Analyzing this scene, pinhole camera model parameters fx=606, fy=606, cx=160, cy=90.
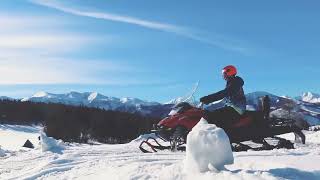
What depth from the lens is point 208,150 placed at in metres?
7.21

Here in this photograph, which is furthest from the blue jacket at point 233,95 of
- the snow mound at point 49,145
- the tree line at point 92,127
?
the tree line at point 92,127

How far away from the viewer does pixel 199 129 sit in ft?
24.3

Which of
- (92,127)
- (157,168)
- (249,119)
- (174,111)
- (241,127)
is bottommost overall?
(157,168)

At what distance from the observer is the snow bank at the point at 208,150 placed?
7199 millimetres

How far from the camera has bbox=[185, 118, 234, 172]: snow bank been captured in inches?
283

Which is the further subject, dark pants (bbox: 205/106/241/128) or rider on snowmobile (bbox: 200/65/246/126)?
dark pants (bbox: 205/106/241/128)

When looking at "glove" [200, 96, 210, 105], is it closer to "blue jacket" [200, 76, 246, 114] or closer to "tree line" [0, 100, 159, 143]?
"blue jacket" [200, 76, 246, 114]

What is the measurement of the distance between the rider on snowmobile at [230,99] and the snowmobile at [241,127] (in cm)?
15

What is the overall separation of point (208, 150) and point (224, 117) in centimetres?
595

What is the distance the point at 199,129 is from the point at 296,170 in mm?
1245

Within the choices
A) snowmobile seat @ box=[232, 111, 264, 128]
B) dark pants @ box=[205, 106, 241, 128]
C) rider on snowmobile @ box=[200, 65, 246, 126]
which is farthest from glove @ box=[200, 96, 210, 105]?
snowmobile seat @ box=[232, 111, 264, 128]

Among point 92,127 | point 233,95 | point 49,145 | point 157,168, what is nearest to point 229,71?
point 233,95

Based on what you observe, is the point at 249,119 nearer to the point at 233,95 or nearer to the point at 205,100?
the point at 233,95

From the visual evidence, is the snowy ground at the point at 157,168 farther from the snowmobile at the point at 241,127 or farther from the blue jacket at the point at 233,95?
the blue jacket at the point at 233,95
